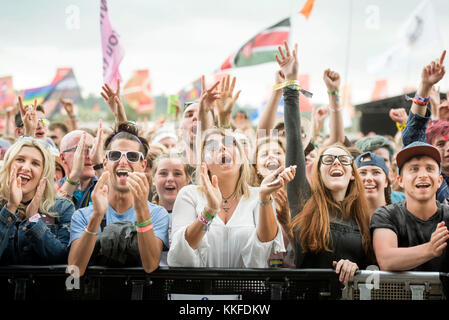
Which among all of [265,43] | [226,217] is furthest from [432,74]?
[265,43]

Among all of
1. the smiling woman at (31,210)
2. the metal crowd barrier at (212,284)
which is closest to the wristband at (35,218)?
the smiling woman at (31,210)

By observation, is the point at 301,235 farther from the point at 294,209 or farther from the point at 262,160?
the point at 262,160

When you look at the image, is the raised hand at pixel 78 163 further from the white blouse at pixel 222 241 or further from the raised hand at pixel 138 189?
the raised hand at pixel 138 189

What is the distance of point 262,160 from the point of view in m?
3.89

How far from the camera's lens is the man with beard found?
275 centimetres

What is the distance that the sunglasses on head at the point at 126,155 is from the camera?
3256 millimetres

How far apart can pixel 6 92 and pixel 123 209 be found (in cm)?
637

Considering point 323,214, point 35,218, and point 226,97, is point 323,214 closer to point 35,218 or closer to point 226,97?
point 226,97

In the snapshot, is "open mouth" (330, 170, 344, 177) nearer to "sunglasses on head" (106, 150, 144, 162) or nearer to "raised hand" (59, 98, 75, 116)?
"sunglasses on head" (106, 150, 144, 162)

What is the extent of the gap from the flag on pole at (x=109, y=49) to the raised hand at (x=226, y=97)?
1.06m

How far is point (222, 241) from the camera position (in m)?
2.98

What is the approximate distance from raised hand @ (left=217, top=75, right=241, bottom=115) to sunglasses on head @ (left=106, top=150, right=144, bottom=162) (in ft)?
3.88
